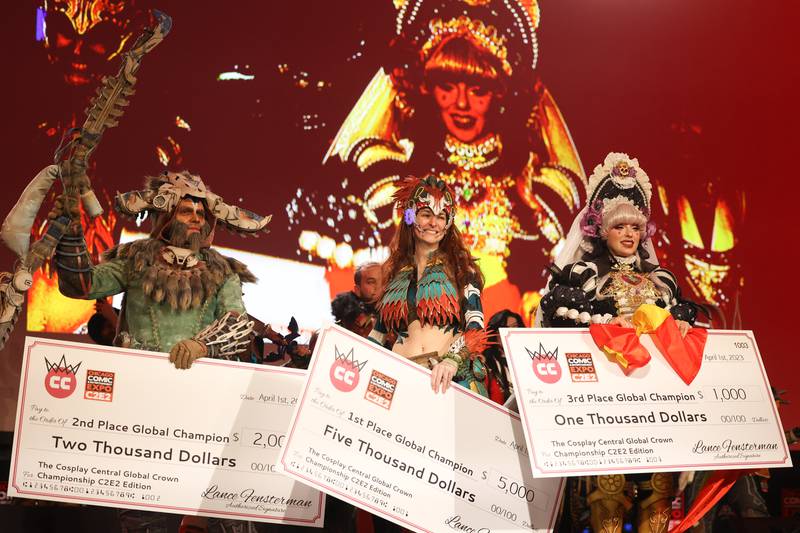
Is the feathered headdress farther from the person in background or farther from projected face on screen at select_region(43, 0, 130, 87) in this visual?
projected face on screen at select_region(43, 0, 130, 87)

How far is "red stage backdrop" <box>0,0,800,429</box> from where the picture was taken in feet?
18.0

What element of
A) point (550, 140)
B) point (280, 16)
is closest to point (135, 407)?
point (280, 16)

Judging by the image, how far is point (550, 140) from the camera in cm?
645

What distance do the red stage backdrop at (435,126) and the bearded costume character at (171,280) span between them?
6.32ft

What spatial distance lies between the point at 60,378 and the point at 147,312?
436 millimetres

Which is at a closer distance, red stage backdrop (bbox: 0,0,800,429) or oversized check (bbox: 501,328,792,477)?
oversized check (bbox: 501,328,792,477)

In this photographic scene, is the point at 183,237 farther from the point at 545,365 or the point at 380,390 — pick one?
the point at 545,365

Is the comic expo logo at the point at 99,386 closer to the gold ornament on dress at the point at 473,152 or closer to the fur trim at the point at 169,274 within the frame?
the fur trim at the point at 169,274

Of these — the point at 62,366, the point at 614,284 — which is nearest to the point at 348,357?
the point at 62,366

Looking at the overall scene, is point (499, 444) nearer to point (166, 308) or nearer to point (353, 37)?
point (166, 308)

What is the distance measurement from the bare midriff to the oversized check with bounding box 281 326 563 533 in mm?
302

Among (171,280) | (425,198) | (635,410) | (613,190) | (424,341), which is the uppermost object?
(613,190)

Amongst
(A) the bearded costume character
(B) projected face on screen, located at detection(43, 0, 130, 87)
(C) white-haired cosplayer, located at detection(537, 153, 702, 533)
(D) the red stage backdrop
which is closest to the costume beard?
(A) the bearded costume character

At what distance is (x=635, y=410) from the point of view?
3.42 m
